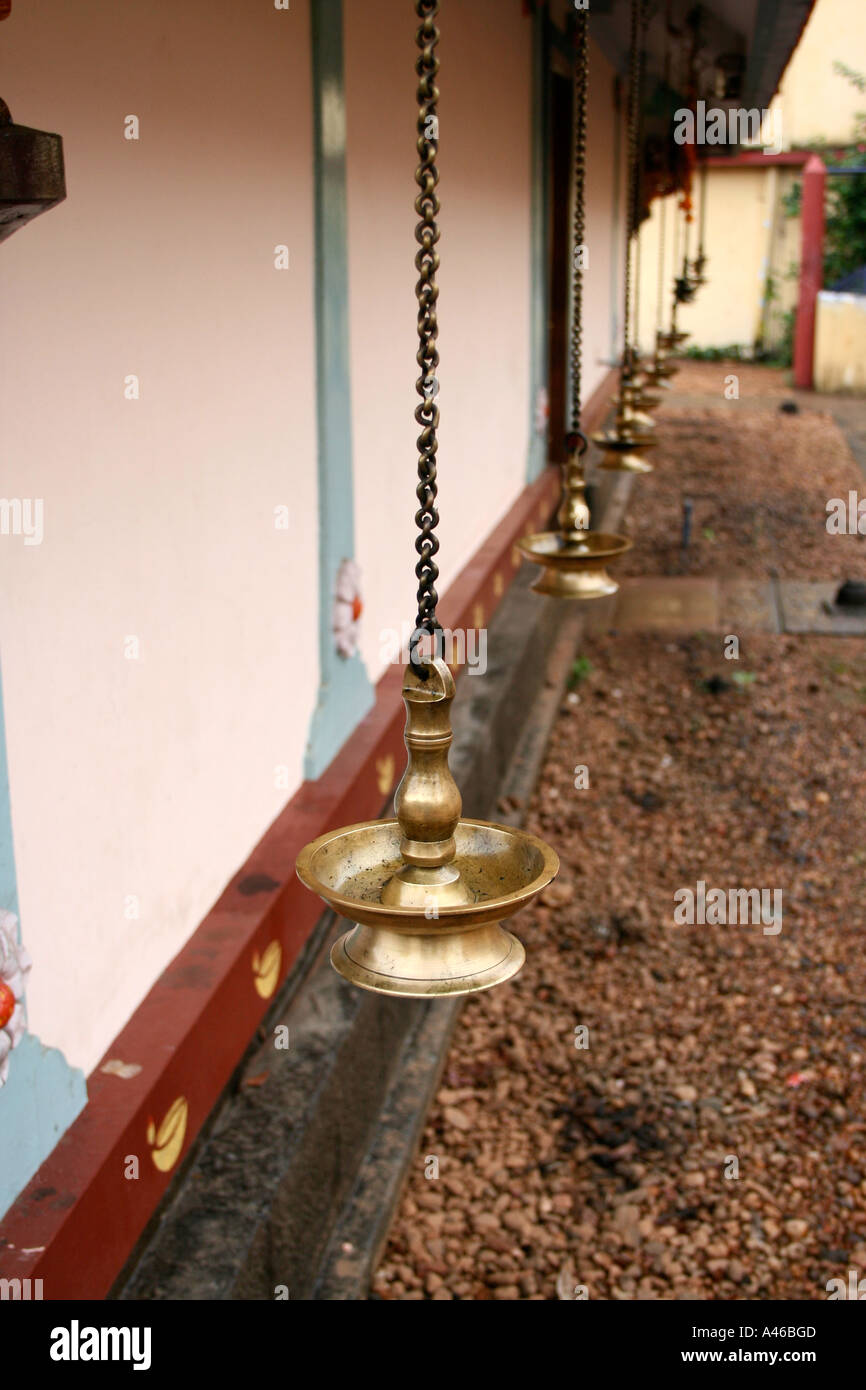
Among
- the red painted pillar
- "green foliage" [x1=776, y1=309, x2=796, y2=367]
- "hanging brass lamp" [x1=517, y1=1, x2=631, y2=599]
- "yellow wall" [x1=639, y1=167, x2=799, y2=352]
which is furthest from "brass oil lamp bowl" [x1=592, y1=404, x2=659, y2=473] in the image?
"green foliage" [x1=776, y1=309, x2=796, y2=367]

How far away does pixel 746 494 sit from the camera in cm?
1391

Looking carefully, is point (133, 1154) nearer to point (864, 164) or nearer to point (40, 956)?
point (40, 956)

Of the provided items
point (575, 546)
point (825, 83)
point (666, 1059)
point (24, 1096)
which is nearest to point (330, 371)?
point (575, 546)

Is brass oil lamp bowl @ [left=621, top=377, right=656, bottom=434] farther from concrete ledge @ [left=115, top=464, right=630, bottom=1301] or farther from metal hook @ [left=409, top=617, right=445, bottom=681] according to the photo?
metal hook @ [left=409, top=617, right=445, bottom=681]

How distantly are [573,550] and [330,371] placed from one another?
1.20m

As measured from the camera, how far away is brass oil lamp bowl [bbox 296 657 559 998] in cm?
158

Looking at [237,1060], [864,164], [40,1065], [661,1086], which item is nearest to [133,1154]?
[40,1065]

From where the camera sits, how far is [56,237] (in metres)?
2.51

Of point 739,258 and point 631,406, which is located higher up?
point 739,258

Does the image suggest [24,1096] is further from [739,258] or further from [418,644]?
[739,258]

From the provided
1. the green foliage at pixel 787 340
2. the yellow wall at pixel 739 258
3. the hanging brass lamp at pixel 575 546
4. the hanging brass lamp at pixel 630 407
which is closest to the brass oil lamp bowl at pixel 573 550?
the hanging brass lamp at pixel 575 546

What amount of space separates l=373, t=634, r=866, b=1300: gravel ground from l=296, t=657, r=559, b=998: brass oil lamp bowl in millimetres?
2639

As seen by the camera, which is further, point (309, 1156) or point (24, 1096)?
point (309, 1156)

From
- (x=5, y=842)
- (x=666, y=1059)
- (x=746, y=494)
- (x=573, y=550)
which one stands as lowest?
(x=666, y=1059)
